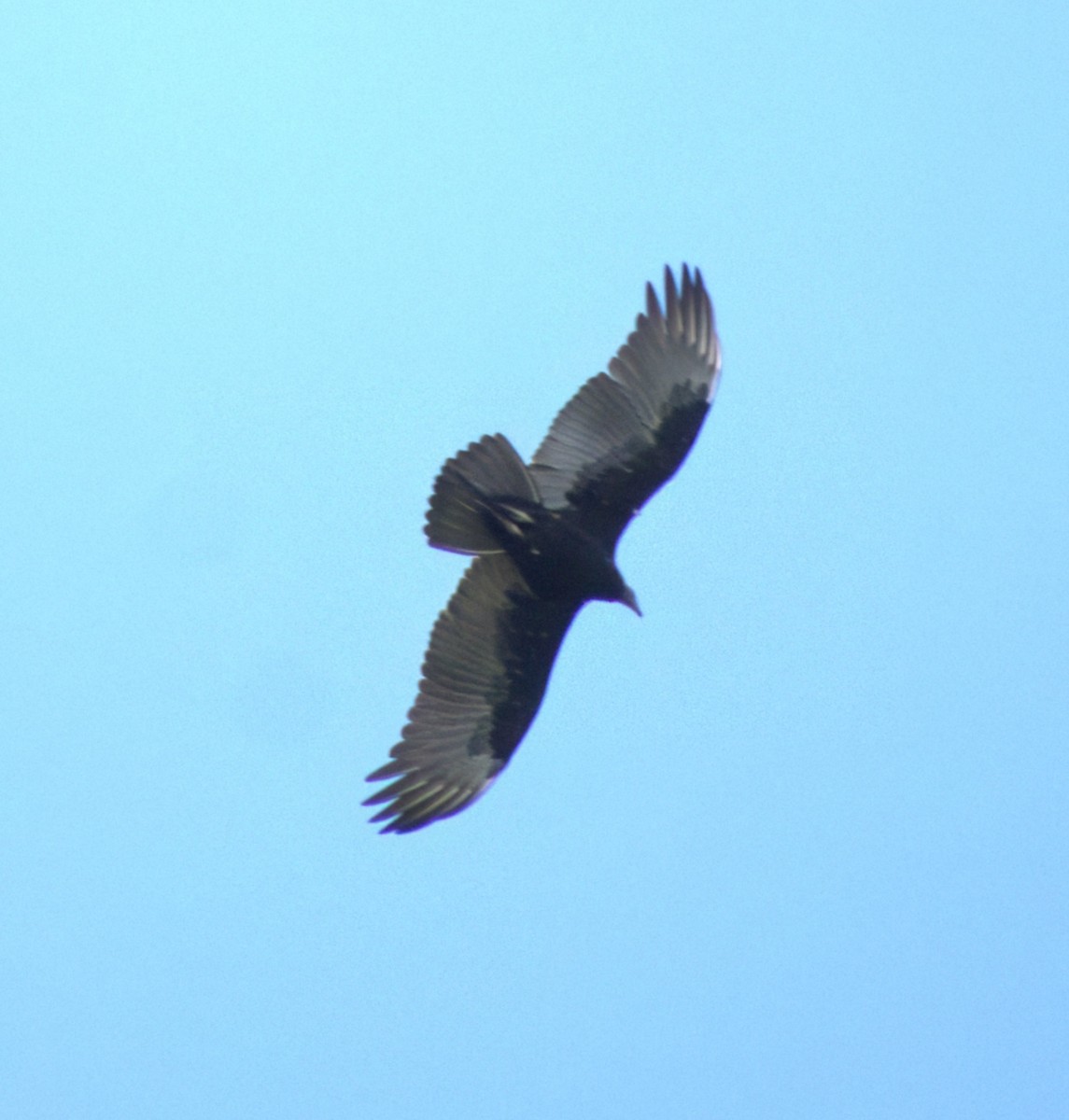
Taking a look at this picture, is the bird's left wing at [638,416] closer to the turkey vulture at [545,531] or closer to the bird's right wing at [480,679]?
the turkey vulture at [545,531]

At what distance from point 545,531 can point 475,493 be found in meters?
0.47

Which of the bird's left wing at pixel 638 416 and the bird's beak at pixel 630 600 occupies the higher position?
the bird's left wing at pixel 638 416

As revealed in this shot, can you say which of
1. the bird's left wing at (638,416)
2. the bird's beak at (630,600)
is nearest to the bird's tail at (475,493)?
the bird's left wing at (638,416)

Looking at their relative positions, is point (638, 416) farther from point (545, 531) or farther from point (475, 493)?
point (475, 493)

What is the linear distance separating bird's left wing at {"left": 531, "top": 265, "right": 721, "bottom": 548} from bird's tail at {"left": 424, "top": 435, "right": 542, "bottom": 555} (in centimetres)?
32

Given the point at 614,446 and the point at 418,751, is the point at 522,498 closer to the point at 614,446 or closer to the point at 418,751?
the point at 614,446

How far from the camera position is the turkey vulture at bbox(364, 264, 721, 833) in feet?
26.0

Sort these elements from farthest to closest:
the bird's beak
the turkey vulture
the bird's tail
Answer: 1. the bird's beak
2. the turkey vulture
3. the bird's tail

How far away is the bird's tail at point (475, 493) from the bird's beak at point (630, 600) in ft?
2.40

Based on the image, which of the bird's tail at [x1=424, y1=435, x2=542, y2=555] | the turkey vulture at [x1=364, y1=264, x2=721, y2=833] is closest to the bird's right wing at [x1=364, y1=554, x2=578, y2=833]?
the turkey vulture at [x1=364, y1=264, x2=721, y2=833]

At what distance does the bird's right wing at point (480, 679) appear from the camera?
8.17 m

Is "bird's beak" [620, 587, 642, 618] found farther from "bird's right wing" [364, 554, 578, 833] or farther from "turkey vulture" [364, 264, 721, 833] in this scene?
"bird's right wing" [364, 554, 578, 833]

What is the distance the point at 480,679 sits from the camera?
27.5 ft

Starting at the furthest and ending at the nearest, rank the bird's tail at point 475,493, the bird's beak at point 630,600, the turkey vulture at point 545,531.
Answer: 1. the bird's beak at point 630,600
2. the turkey vulture at point 545,531
3. the bird's tail at point 475,493
